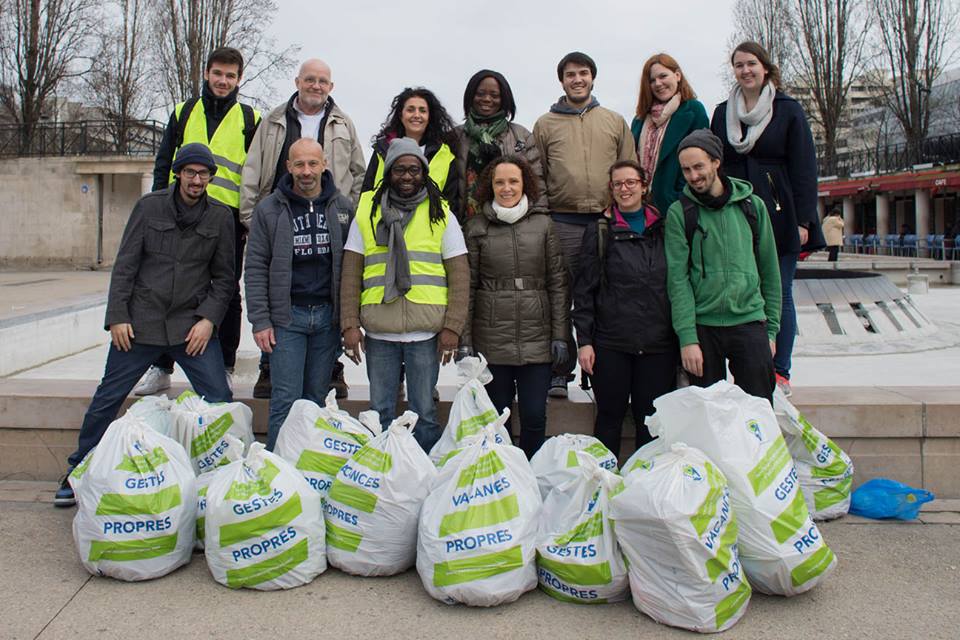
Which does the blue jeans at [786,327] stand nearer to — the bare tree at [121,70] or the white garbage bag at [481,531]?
the white garbage bag at [481,531]

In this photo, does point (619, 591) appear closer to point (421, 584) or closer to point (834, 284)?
point (421, 584)

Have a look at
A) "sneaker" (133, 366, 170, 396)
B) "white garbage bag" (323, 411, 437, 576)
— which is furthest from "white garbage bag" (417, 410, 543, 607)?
"sneaker" (133, 366, 170, 396)

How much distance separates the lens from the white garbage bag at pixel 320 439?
12.1 feet

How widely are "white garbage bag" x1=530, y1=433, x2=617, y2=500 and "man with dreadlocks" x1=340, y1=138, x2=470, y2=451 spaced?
0.66m

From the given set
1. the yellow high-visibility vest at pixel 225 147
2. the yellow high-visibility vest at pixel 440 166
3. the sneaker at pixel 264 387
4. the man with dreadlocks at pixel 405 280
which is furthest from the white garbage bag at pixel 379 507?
the yellow high-visibility vest at pixel 225 147

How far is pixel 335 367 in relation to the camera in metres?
4.78

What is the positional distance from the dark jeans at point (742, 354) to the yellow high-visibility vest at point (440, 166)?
5.05 ft

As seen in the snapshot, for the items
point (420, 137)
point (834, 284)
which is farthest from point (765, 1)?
point (420, 137)

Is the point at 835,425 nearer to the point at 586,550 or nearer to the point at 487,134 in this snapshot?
the point at 586,550

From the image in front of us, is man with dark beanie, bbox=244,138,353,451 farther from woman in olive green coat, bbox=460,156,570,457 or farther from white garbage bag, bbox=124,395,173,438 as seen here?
woman in olive green coat, bbox=460,156,570,457

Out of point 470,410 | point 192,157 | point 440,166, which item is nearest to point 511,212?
point 440,166

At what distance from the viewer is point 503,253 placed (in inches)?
156

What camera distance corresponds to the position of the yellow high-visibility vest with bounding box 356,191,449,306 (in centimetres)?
389

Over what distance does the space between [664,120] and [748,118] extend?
438 millimetres
